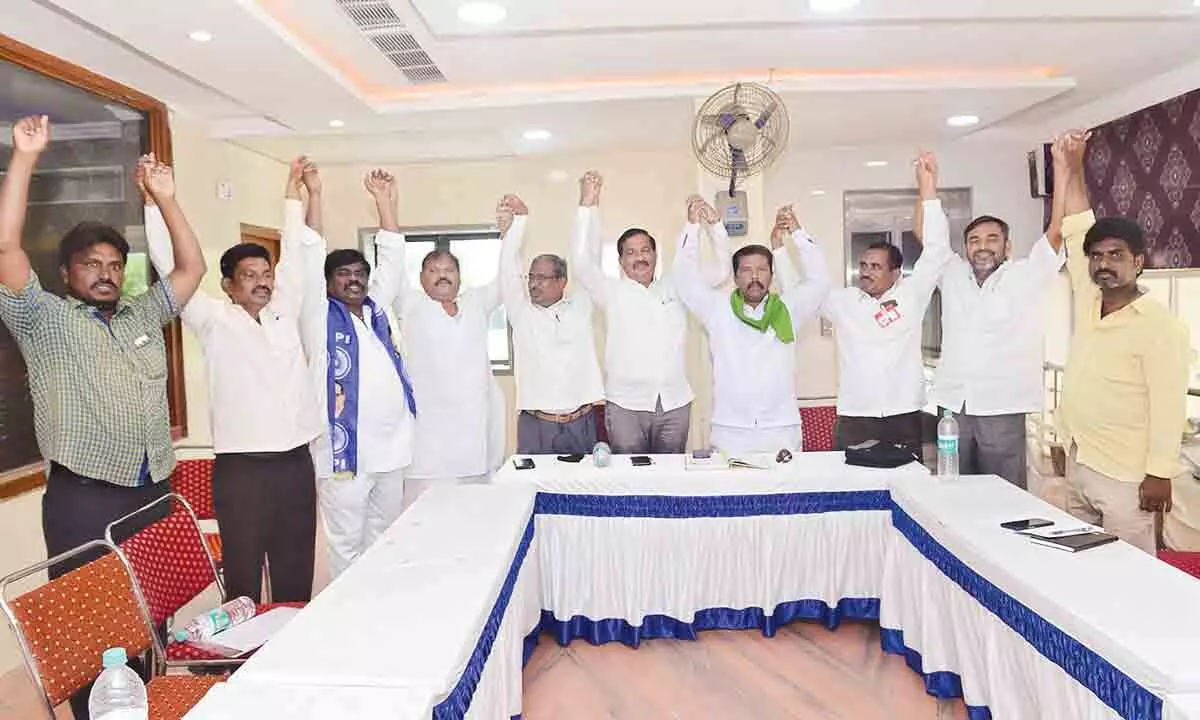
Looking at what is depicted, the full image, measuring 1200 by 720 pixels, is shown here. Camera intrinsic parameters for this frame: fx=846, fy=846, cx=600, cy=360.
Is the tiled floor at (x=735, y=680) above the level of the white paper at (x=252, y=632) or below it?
below

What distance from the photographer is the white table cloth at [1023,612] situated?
5.57 ft

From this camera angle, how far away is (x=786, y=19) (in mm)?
3656

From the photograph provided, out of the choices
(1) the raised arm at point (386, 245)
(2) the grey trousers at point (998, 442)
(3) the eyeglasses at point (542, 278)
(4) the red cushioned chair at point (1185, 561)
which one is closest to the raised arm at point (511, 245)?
(3) the eyeglasses at point (542, 278)

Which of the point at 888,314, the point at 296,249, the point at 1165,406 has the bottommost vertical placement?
the point at 1165,406

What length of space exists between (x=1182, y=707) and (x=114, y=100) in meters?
4.90

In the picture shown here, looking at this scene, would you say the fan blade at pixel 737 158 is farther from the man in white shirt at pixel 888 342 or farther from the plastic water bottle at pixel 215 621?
the plastic water bottle at pixel 215 621

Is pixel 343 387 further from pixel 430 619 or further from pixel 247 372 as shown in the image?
pixel 430 619

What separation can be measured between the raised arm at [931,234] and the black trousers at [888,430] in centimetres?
60

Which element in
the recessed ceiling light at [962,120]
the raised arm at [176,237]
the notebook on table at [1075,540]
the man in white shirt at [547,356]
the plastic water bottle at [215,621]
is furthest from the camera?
the recessed ceiling light at [962,120]

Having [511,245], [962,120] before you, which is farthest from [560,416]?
[962,120]

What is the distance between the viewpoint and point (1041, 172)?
20.7ft

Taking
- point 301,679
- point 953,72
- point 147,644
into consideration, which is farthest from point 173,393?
point 953,72

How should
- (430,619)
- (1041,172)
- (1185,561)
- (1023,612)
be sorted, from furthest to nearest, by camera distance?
(1041,172), (1185,561), (1023,612), (430,619)

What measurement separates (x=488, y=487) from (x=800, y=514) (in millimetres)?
1172
